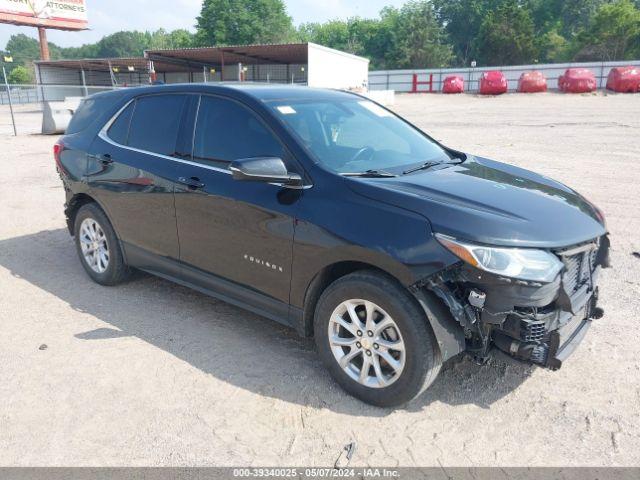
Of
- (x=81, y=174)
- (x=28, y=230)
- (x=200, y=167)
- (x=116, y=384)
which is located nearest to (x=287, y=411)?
(x=116, y=384)

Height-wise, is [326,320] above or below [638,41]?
below

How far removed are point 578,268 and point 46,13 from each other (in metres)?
65.4

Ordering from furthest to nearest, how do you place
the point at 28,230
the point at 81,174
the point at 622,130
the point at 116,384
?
the point at 622,130, the point at 28,230, the point at 81,174, the point at 116,384

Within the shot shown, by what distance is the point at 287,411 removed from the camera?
3.09 m

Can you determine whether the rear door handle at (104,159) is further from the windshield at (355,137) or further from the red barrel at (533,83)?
the red barrel at (533,83)

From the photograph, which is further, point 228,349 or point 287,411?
point 228,349

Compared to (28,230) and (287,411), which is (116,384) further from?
(28,230)

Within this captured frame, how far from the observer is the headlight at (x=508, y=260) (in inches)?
104

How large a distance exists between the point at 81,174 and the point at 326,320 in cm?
308

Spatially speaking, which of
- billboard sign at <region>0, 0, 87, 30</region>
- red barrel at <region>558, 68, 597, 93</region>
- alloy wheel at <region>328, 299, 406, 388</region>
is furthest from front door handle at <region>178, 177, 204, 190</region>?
billboard sign at <region>0, 0, 87, 30</region>

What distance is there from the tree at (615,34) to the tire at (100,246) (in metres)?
70.1

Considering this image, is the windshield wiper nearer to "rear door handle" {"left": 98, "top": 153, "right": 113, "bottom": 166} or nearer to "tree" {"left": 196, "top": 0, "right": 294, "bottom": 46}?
"rear door handle" {"left": 98, "top": 153, "right": 113, "bottom": 166}

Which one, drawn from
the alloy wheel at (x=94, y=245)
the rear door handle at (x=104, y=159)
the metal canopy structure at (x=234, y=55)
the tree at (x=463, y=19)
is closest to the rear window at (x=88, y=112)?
the rear door handle at (x=104, y=159)

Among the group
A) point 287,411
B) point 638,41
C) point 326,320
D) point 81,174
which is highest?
point 638,41
